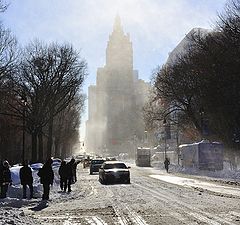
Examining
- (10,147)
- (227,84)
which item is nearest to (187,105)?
(227,84)

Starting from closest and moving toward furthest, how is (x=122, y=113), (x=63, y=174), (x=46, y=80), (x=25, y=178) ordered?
(x=25, y=178)
(x=63, y=174)
(x=46, y=80)
(x=122, y=113)

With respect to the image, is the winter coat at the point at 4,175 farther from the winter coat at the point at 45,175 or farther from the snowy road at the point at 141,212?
the snowy road at the point at 141,212

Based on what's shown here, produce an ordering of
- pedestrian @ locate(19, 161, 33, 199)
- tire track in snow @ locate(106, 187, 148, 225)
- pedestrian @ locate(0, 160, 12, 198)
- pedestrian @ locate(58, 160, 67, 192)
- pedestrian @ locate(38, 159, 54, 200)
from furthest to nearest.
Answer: pedestrian @ locate(58, 160, 67, 192) < pedestrian @ locate(19, 161, 33, 199) < pedestrian @ locate(38, 159, 54, 200) < pedestrian @ locate(0, 160, 12, 198) < tire track in snow @ locate(106, 187, 148, 225)

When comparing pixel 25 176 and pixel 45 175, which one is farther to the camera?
pixel 25 176

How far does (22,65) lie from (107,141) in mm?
127714

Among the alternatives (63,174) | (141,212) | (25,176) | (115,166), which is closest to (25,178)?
(25,176)

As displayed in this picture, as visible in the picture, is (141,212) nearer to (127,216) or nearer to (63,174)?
(127,216)

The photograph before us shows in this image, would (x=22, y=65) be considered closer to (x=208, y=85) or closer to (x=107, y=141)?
Answer: (x=208, y=85)

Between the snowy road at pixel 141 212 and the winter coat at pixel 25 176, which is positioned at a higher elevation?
the winter coat at pixel 25 176

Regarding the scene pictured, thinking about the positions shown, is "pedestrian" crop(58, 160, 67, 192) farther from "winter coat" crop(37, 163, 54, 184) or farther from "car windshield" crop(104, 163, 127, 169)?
"car windshield" crop(104, 163, 127, 169)

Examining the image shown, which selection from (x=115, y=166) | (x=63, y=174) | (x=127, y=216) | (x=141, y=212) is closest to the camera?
(x=127, y=216)

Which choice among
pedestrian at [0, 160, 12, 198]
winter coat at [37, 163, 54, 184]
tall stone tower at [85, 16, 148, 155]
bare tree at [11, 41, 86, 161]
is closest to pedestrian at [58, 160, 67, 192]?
winter coat at [37, 163, 54, 184]

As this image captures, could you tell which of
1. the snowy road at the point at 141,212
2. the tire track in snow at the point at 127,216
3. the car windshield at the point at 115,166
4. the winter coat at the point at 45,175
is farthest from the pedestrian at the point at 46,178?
the car windshield at the point at 115,166

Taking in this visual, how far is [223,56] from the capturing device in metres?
45.2
